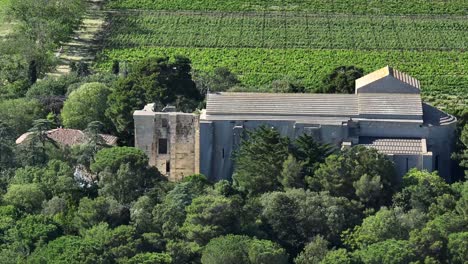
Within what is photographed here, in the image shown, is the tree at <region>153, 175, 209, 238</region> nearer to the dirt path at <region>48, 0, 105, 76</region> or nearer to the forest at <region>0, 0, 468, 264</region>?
the forest at <region>0, 0, 468, 264</region>

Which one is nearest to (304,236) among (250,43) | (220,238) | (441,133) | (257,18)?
(220,238)

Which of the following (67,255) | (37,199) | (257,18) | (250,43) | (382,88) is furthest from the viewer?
(257,18)

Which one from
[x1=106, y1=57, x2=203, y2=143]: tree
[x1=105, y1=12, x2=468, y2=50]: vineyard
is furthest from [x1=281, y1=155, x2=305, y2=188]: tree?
[x1=105, y1=12, x2=468, y2=50]: vineyard

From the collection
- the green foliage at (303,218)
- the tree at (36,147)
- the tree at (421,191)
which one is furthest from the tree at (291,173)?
the tree at (36,147)

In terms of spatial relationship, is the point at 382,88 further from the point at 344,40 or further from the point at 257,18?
the point at 257,18

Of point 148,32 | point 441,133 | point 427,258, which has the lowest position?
point 427,258

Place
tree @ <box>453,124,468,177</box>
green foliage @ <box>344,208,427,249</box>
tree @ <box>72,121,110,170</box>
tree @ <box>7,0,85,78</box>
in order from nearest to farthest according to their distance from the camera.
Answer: green foliage @ <box>344,208,427,249</box> → tree @ <box>453,124,468,177</box> → tree @ <box>72,121,110,170</box> → tree @ <box>7,0,85,78</box>

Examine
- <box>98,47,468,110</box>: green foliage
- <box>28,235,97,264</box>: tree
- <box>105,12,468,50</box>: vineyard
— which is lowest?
<box>28,235,97,264</box>: tree
